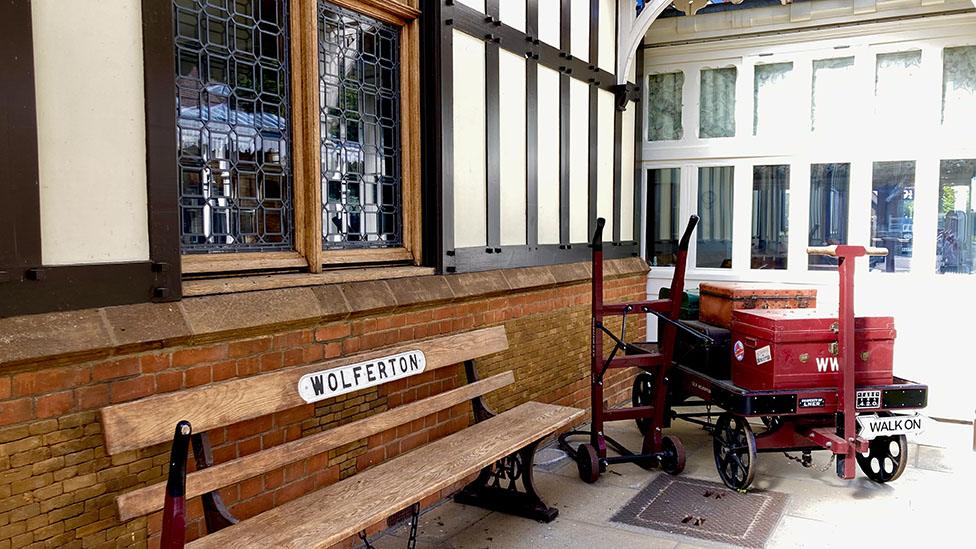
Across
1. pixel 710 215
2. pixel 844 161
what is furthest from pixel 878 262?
pixel 710 215

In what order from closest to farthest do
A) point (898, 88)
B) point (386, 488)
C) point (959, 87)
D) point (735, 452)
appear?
point (386, 488) < point (735, 452) < point (959, 87) < point (898, 88)

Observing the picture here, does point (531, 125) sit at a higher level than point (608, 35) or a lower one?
lower

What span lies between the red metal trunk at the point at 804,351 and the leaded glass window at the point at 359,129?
8.20 feet

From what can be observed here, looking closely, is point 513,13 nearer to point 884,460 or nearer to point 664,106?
point 664,106

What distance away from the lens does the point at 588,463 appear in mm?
5293

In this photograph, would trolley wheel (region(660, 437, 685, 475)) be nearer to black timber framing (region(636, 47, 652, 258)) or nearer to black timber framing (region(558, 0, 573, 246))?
black timber framing (region(558, 0, 573, 246))

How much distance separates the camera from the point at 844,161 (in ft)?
24.8

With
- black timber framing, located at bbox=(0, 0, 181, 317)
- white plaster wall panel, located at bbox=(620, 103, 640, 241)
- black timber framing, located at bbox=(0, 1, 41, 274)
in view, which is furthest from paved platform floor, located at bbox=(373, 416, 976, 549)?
white plaster wall panel, located at bbox=(620, 103, 640, 241)

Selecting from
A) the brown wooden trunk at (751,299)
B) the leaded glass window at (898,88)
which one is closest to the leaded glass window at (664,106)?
the leaded glass window at (898,88)

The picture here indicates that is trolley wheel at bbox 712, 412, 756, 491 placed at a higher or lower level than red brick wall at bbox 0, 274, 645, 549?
lower

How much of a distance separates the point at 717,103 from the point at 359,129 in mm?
5122

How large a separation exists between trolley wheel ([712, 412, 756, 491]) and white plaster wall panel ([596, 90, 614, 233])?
8.97 feet

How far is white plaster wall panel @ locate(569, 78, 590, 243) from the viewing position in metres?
6.77

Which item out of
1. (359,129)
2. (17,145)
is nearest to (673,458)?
(359,129)
